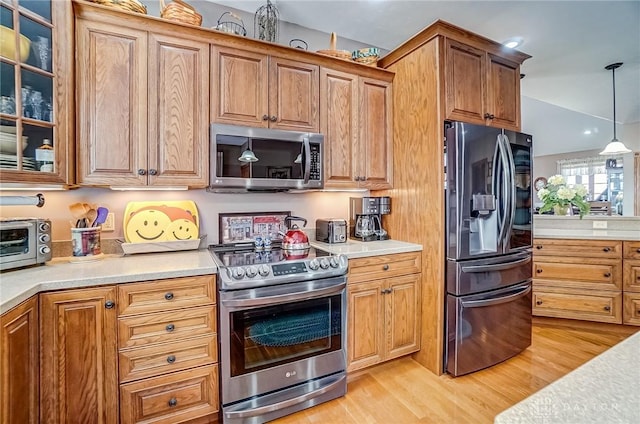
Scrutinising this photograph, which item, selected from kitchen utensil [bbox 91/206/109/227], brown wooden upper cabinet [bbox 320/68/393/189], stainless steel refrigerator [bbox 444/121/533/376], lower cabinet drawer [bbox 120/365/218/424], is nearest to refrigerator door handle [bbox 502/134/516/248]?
stainless steel refrigerator [bbox 444/121/533/376]

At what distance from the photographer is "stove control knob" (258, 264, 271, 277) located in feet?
5.53

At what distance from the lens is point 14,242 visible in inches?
59.1

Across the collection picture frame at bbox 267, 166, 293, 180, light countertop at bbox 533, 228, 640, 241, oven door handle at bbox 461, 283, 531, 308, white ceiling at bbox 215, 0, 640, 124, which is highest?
white ceiling at bbox 215, 0, 640, 124

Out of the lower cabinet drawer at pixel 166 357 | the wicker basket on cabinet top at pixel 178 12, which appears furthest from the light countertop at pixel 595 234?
the wicker basket on cabinet top at pixel 178 12

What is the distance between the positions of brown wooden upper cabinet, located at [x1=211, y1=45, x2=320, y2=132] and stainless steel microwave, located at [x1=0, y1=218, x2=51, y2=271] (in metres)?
1.12

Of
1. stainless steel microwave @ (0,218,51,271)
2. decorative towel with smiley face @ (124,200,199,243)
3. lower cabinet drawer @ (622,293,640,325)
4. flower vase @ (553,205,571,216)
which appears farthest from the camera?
flower vase @ (553,205,571,216)

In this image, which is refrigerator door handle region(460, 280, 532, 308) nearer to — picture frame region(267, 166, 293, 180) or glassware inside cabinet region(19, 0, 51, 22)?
picture frame region(267, 166, 293, 180)

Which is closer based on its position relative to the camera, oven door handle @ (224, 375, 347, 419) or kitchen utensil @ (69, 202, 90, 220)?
oven door handle @ (224, 375, 347, 419)

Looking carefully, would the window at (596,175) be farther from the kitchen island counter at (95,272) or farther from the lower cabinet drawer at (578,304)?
the kitchen island counter at (95,272)

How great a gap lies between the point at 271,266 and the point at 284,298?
0.66 feet

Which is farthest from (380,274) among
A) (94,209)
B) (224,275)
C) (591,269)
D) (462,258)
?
(591,269)

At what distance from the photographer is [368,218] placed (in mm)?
2605

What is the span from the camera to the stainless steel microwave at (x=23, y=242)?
146cm

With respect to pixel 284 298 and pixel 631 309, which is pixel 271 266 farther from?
pixel 631 309
